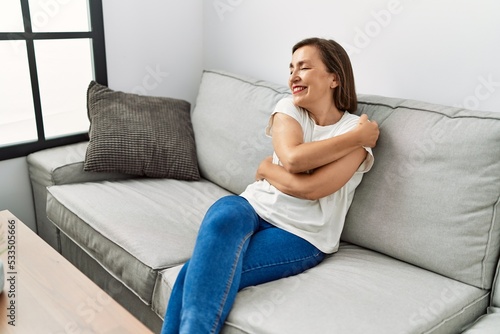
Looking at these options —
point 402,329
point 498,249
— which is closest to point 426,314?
point 402,329

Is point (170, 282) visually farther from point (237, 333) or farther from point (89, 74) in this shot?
point (89, 74)

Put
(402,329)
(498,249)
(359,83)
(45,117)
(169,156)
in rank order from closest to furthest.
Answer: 1. (402,329)
2. (498,249)
3. (359,83)
4. (169,156)
5. (45,117)

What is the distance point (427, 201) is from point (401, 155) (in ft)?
0.56

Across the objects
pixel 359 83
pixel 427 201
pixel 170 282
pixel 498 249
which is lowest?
pixel 170 282

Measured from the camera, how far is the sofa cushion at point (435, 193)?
1.41 metres

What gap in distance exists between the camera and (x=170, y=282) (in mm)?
1444

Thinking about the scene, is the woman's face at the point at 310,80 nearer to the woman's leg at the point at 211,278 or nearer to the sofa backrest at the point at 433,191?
the sofa backrest at the point at 433,191

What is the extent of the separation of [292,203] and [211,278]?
0.43 m

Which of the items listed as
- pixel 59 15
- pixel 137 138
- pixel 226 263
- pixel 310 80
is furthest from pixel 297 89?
pixel 59 15

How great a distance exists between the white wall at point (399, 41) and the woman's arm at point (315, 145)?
41 centimetres

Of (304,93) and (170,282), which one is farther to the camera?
(304,93)

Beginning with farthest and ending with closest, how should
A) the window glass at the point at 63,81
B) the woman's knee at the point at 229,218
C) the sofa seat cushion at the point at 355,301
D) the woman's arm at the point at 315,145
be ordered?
the window glass at the point at 63,81 < the woman's arm at the point at 315,145 < the woman's knee at the point at 229,218 < the sofa seat cushion at the point at 355,301

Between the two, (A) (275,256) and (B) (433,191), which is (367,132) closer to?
(B) (433,191)

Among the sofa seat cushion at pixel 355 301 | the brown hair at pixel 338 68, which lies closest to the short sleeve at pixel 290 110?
the brown hair at pixel 338 68
